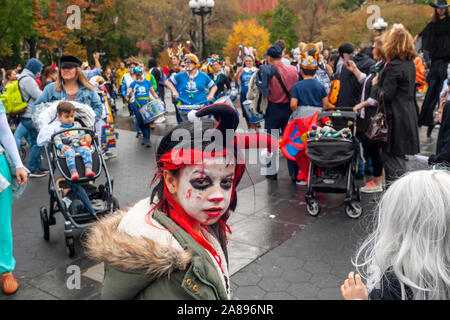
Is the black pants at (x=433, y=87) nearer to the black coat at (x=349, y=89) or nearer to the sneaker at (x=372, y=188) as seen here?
the black coat at (x=349, y=89)

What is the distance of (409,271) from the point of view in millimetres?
1647

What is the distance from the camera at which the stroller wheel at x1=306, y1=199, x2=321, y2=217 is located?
541 centimetres

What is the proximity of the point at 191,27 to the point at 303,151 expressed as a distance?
50.0 meters

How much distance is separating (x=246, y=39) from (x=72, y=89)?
158ft

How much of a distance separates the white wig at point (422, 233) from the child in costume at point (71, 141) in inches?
152

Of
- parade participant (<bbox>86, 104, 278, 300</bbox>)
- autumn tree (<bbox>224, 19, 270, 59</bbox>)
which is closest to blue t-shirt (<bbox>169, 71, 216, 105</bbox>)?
parade participant (<bbox>86, 104, 278, 300</bbox>)

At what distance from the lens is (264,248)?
15.0ft

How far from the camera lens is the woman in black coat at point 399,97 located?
17.0 feet

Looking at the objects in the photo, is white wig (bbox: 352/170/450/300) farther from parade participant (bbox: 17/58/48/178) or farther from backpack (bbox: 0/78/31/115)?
backpack (bbox: 0/78/31/115)

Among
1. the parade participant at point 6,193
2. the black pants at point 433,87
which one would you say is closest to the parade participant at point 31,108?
the parade participant at point 6,193

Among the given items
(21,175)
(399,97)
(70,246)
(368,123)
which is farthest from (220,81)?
(21,175)

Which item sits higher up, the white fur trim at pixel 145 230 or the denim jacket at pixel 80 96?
the denim jacket at pixel 80 96

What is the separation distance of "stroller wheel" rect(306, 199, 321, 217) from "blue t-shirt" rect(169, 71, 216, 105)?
388 cm

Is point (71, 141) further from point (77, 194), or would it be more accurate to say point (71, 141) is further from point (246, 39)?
point (246, 39)
